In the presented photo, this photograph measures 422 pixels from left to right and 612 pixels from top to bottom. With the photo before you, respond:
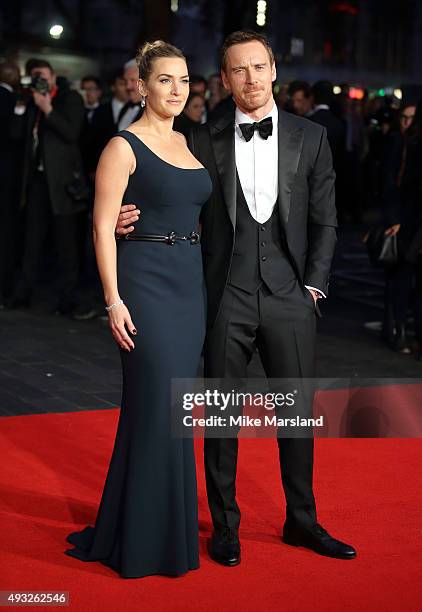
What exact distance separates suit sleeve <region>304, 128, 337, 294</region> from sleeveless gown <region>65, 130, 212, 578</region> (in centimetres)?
47

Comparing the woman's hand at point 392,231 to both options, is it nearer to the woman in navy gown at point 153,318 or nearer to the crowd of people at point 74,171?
the crowd of people at point 74,171

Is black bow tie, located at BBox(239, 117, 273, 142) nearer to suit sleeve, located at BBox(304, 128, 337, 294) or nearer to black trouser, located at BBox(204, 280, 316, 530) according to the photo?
suit sleeve, located at BBox(304, 128, 337, 294)

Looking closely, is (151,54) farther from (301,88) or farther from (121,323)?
(301,88)

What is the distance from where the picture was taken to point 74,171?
1054 cm

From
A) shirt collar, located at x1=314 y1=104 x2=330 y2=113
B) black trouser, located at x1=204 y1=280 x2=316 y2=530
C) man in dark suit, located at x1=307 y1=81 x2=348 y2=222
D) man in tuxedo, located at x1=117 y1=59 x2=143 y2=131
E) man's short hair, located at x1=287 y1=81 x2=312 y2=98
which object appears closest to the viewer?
black trouser, located at x1=204 y1=280 x2=316 y2=530

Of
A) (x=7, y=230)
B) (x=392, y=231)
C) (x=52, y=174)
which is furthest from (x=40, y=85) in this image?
(x=392, y=231)

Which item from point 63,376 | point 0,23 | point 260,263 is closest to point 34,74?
point 63,376

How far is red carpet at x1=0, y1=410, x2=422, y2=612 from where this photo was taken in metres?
4.48

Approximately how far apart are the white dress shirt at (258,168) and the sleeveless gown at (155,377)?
209mm

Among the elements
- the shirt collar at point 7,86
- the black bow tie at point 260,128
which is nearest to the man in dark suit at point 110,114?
the shirt collar at point 7,86

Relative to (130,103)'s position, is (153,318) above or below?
below

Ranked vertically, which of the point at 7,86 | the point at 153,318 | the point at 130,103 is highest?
the point at 7,86

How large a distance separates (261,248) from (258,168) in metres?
0.32

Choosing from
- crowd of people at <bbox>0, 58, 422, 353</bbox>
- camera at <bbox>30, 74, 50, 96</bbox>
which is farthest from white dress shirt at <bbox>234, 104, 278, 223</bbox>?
camera at <bbox>30, 74, 50, 96</bbox>
